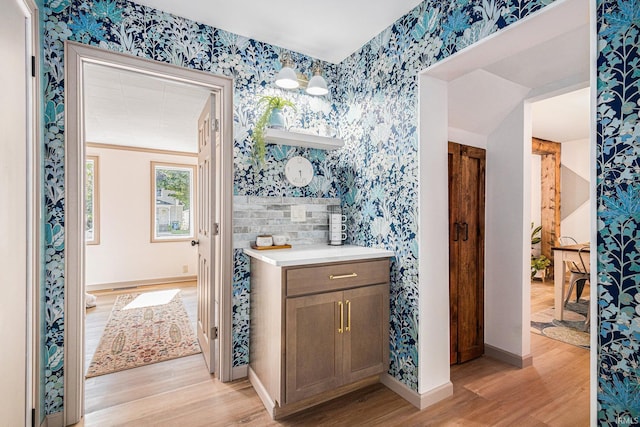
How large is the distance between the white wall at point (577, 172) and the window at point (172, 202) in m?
6.95

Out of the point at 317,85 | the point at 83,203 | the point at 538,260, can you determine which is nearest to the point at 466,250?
the point at 317,85

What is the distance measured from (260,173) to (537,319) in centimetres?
357

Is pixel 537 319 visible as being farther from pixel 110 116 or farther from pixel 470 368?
pixel 110 116

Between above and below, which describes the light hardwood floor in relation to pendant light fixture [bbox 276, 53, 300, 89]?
below

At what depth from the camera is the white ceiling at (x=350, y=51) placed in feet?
6.36

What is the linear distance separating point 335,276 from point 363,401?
870 mm

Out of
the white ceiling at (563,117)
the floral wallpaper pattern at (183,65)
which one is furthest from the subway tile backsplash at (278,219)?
the white ceiling at (563,117)

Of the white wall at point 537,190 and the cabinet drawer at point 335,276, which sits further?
the white wall at point 537,190

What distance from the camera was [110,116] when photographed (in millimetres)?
3750

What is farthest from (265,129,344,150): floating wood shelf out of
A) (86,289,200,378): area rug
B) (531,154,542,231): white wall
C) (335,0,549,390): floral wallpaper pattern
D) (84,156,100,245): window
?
(531,154,542,231): white wall

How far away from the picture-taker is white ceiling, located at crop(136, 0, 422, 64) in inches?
76.5

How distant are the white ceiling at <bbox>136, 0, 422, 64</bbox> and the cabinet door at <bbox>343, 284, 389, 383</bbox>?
6.10 ft

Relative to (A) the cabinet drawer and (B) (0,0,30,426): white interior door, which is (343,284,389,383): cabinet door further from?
(B) (0,0,30,426): white interior door

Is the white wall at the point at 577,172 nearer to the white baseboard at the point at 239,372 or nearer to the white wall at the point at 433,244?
the white wall at the point at 433,244
